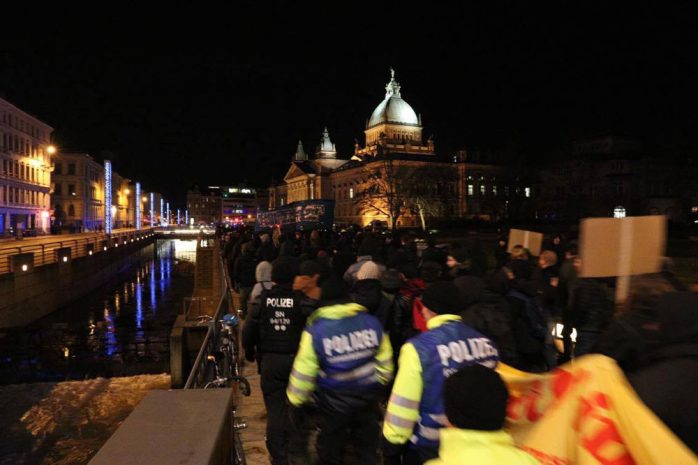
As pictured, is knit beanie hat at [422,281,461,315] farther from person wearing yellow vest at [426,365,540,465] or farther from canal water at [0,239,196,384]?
canal water at [0,239,196,384]

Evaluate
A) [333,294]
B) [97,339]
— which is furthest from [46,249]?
[333,294]

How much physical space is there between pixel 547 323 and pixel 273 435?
3.60m

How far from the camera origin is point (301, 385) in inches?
162

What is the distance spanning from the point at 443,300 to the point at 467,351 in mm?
389

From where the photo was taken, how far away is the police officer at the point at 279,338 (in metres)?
4.80

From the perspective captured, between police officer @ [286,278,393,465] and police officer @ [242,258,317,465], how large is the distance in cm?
60

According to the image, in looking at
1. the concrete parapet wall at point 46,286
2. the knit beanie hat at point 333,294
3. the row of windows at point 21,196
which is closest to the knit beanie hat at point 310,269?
the knit beanie hat at point 333,294

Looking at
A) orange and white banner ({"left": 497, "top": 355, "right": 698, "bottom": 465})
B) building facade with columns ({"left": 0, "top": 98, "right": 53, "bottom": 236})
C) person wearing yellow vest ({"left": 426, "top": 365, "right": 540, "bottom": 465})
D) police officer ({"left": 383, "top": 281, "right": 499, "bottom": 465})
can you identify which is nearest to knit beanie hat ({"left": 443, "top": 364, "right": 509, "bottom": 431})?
person wearing yellow vest ({"left": 426, "top": 365, "right": 540, "bottom": 465})

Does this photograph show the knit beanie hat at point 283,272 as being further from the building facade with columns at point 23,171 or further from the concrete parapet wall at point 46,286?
the building facade with columns at point 23,171

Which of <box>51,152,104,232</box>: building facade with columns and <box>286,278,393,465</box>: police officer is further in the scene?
<box>51,152,104,232</box>: building facade with columns

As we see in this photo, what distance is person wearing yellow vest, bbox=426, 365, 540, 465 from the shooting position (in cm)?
216

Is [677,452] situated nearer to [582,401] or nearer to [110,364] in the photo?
[582,401]

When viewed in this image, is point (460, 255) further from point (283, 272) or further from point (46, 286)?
point (46, 286)

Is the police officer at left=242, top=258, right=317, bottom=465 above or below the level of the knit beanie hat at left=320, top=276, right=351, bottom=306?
below
